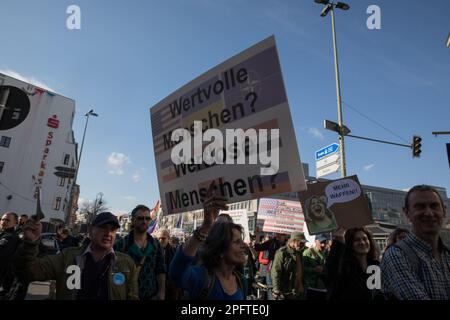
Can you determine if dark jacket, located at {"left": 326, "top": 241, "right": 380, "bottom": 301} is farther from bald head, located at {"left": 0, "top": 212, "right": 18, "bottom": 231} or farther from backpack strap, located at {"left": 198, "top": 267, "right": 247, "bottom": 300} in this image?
bald head, located at {"left": 0, "top": 212, "right": 18, "bottom": 231}

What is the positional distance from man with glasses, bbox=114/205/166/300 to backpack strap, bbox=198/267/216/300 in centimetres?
180

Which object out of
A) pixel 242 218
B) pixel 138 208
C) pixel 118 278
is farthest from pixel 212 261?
pixel 242 218

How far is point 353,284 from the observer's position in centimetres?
358

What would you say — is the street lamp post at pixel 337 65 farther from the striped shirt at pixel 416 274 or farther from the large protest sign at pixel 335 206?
the striped shirt at pixel 416 274

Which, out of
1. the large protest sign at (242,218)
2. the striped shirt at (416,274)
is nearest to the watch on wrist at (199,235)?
the striped shirt at (416,274)

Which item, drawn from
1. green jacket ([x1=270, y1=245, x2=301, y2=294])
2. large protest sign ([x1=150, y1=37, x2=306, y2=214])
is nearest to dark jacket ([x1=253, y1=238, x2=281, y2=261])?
green jacket ([x1=270, y1=245, x2=301, y2=294])

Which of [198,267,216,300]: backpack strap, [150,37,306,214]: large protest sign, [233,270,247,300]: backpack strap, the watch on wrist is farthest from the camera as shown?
[150,37,306,214]: large protest sign

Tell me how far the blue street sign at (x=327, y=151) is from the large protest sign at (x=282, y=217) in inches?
89.9

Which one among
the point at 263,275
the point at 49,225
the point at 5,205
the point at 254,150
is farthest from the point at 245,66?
the point at 49,225

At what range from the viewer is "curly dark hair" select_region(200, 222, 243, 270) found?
249 centimetres

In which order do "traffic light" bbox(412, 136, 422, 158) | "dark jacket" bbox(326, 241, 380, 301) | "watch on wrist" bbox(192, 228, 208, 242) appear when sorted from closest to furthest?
"watch on wrist" bbox(192, 228, 208, 242)
"dark jacket" bbox(326, 241, 380, 301)
"traffic light" bbox(412, 136, 422, 158)

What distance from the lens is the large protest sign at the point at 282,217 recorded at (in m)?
12.0
